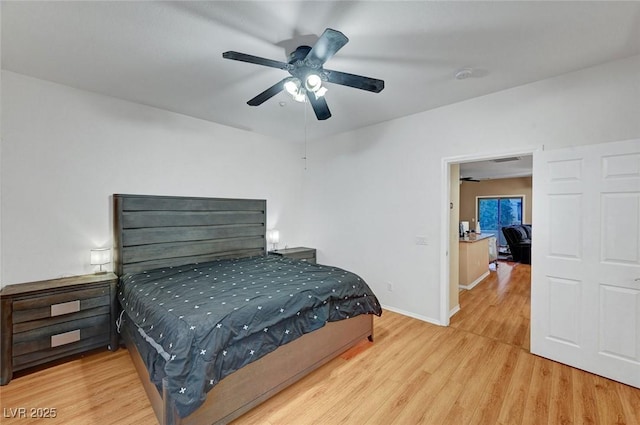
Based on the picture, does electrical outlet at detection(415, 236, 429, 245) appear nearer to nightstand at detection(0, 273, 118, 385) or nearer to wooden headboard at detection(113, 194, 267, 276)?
wooden headboard at detection(113, 194, 267, 276)

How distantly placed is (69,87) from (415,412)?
14.6ft

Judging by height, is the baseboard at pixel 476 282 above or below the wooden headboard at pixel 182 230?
below

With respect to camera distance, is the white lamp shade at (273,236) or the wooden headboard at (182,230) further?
the white lamp shade at (273,236)

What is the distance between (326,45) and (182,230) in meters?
2.90

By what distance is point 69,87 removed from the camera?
287cm

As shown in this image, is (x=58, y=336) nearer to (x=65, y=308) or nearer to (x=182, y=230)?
(x=65, y=308)

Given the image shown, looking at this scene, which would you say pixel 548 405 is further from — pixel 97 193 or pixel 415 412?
pixel 97 193

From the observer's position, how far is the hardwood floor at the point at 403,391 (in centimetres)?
195

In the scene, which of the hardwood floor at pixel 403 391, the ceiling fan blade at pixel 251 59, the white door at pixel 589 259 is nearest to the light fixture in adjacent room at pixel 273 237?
the hardwood floor at pixel 403 391

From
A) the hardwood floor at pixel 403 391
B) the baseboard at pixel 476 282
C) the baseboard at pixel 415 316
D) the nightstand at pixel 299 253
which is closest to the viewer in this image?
the hardwood floor at pixel 403 391

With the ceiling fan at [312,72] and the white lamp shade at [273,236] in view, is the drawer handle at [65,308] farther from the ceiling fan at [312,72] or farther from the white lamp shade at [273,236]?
the ceiling fan at [312,72]

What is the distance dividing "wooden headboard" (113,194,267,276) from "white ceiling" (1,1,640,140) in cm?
132

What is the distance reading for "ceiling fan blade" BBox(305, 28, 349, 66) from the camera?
1.53 meters

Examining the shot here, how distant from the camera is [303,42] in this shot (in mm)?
2123
